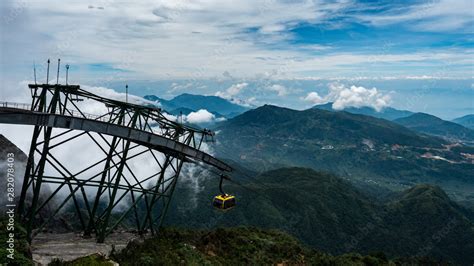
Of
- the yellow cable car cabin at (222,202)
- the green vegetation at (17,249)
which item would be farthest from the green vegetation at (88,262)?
the yellow cable car cabin at (222,202)

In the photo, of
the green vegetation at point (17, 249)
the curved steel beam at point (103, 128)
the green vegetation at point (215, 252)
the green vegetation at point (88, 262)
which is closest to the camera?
the green vegetation at point (17, 249)

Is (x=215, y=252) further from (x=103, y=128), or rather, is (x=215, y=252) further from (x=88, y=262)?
(x=103, y=128)

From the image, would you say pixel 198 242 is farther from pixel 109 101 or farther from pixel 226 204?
pixel 109 101

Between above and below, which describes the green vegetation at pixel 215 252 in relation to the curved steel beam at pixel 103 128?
below

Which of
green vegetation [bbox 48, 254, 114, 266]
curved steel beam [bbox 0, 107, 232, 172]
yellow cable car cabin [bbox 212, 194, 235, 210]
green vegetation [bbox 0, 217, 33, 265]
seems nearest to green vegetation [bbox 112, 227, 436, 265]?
green vegetation [bbox 48, 254, 114, 266]

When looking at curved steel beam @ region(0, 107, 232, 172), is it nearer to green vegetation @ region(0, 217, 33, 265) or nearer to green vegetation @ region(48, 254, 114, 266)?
green vegetation @ region(0, 217, 33, 265)

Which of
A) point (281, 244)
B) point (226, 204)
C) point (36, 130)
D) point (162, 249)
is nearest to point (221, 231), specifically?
point (226, 204)

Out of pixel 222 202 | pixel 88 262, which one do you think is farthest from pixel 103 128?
pixel 88 262

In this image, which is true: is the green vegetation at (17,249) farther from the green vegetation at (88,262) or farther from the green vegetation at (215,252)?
the green vegetation at (215,252)
